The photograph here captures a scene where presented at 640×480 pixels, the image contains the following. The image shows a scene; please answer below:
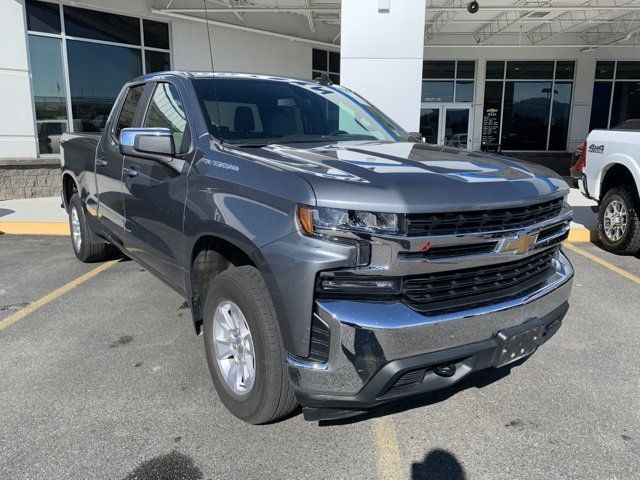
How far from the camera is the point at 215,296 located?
286 centimetres

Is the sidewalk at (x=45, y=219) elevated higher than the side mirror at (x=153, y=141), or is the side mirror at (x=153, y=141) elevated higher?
the side mirror at (x=153, y=141)

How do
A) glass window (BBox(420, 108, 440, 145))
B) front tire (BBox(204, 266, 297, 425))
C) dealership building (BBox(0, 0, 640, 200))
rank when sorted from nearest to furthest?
1. front tire (BBox(204, 266, 297, 425))
2. dealership building (BBox(0, 0, 640, 200))
3. glass window (BBox(420, 108, 440, 145))

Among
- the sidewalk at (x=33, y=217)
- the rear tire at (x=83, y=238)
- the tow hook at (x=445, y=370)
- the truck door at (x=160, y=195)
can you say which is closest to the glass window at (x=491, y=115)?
the sidewalk at (x=33, y=217)

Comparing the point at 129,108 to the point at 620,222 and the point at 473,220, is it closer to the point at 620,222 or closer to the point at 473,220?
the point at 473,220

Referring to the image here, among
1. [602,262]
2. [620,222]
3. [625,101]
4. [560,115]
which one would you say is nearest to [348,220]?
[602,262]

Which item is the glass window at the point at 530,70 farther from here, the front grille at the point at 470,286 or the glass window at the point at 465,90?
the front grille at the point at 470,286

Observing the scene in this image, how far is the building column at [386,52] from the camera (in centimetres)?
827

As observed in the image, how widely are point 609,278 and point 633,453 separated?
3520 millimetres

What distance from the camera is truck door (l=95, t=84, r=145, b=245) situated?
167 inches

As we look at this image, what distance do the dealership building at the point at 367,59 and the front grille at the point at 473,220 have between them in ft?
17.3

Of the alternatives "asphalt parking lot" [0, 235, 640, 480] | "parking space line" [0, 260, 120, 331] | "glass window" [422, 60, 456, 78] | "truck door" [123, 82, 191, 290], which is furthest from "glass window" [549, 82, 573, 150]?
"truck door" [123, 82, 191, 290]

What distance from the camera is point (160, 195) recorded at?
342 cm

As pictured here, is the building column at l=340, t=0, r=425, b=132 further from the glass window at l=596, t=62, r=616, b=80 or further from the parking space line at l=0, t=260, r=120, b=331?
the glass window at l=596, t=62, r=616, b=80

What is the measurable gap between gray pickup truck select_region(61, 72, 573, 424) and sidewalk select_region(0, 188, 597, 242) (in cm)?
533
